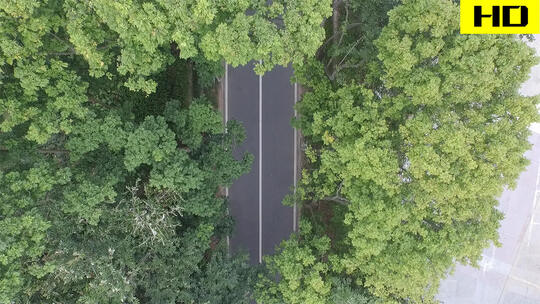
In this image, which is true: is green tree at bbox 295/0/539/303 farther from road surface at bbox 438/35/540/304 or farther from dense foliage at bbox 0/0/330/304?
road surface at bbox 438/35/540/304

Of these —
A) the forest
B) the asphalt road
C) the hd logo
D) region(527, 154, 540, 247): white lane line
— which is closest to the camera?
the forest

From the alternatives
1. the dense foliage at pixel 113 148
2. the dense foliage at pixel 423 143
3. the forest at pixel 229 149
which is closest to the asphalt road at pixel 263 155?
the dense foliage at pixel 113 148

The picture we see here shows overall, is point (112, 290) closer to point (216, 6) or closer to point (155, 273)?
point (155, 273)

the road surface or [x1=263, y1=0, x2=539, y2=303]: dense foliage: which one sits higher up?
[x1=263, y1=0, x2=539, y2=303]: dense foliage

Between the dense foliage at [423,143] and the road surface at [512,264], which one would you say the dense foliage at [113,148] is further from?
the road surface at [512,264]

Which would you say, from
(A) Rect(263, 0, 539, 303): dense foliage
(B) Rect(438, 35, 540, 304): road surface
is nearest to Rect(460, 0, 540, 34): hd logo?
(A) Rect(263, 0, 539, 303): dense foliage
